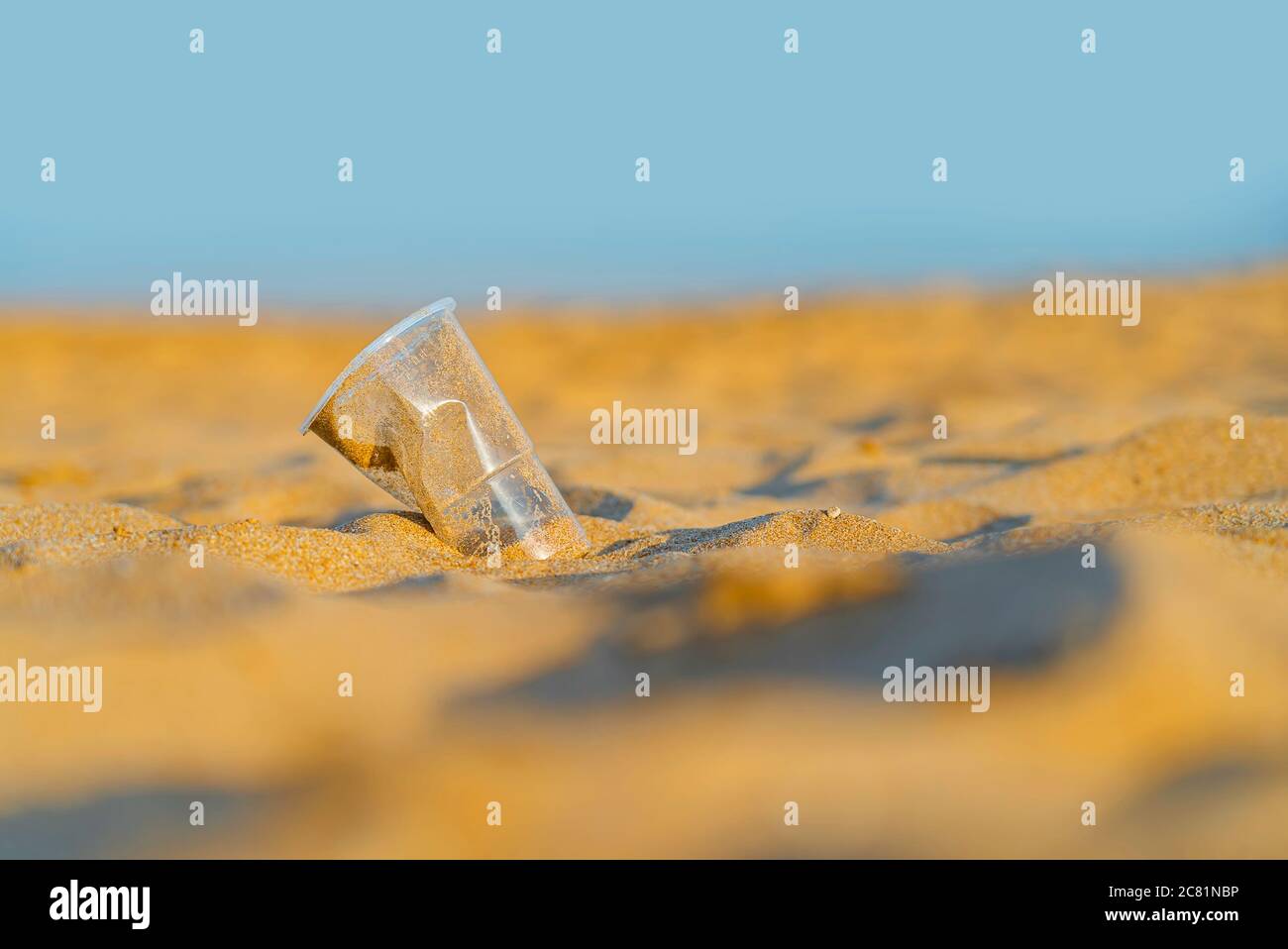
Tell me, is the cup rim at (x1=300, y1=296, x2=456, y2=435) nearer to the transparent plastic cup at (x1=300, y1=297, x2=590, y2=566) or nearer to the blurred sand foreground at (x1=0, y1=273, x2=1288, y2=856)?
the transparent plastic cup at (x1=300, y1=297, x2=590, y2=566)

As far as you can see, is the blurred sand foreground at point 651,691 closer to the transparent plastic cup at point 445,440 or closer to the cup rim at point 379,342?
the transparent plastic cup at point 445,440

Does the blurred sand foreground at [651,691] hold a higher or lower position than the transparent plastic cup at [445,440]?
lower

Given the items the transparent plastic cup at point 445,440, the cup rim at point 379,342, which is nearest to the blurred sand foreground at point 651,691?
the transparent plastic cup at point 445,440

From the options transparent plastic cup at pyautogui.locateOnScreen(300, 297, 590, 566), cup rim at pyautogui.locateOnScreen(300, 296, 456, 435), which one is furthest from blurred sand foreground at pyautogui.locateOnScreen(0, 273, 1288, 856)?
cup rim at pyautogui.locateOnScreen(300, 296, 456, 435)

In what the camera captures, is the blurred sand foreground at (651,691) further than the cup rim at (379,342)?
No

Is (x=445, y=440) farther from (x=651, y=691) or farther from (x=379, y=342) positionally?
(x=651, y=691)

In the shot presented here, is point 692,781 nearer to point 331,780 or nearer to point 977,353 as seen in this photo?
point 331,780

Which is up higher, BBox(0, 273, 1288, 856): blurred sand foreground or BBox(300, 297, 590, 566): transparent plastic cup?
BBox(300, 297, 590, 566): transparent plastic cup

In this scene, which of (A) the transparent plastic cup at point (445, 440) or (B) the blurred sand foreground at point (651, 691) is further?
(A) the transparent plastic cup at point (445, 440)

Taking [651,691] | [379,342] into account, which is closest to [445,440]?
[379,342]
